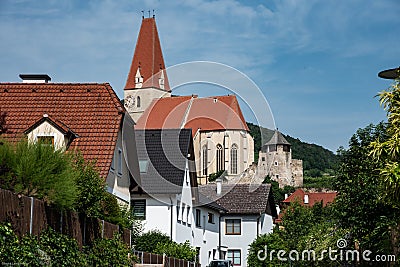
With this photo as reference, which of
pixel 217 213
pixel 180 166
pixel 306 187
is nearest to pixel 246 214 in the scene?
pixel 217 213

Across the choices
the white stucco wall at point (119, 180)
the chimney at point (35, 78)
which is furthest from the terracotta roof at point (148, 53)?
the white stucco wall at point (119, 180)

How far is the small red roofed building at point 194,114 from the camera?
430 feet

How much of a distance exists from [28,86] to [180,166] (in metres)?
→ 13.7

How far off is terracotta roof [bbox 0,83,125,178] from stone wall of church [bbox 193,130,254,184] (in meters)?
112

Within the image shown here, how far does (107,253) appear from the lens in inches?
695

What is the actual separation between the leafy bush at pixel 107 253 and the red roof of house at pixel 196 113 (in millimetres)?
86327

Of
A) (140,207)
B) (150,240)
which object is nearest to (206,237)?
(140,207)

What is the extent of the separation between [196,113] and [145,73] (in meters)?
19.7

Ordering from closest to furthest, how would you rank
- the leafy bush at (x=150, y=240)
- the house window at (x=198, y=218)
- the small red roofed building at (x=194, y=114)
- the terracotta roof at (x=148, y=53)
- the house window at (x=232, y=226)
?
the leafy bush at (x=150, y=240)
the house window at (x=198, y=218)
the house window at (x=232, y=226)
the terracotta roof at (x=148, y=53)
the small red roofed building at (x=194, y=114)

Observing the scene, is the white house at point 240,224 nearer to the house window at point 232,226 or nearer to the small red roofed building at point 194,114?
the house window at point 232,226

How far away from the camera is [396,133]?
12.0 metres

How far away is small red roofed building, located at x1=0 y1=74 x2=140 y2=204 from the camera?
1103 inches

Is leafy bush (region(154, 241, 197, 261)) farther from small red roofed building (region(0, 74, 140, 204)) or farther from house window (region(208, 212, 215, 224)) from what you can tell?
house window (region(208, 212, 215, 224))

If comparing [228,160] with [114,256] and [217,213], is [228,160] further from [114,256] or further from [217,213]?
[114,256]
